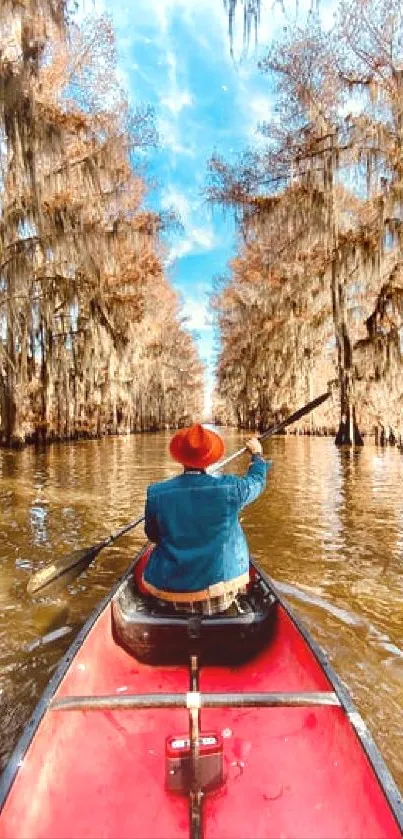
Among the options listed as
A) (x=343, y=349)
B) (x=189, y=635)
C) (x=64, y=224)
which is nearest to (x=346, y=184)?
(x=343, y=349)

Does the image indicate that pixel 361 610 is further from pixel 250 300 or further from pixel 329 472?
pixel 250 300

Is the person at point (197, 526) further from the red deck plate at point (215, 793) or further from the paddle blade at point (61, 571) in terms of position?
the paddle blade at point (61, 571)

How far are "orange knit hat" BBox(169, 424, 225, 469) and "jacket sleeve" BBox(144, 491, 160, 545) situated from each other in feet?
1.18

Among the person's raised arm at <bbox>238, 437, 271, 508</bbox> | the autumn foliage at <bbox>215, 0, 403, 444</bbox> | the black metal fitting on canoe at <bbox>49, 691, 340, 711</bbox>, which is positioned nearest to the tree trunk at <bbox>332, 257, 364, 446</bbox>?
the autumn foliage at <bbox>215, 0, 403, 444</bbox>

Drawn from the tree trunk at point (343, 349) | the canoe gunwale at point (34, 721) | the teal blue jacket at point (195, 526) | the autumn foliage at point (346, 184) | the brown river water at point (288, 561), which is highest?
the autumn foliage at point (346, 184)

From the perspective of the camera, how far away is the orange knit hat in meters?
3.62

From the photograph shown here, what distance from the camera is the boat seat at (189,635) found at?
3676mm

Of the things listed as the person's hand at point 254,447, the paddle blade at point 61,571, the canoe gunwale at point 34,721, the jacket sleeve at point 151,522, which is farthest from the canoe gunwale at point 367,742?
the paddle blade at point 61,571

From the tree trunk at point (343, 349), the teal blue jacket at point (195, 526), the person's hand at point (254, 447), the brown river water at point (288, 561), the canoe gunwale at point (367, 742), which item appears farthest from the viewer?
the tree trunk at point (343, 349)

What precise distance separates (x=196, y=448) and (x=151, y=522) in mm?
594

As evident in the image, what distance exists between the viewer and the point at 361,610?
516 cm

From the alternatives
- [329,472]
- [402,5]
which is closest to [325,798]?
[329,472]

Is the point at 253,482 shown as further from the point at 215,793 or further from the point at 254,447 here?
the point at 215,793

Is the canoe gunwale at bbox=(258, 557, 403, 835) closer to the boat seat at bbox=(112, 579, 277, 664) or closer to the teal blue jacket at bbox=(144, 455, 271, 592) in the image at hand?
the boat seat at bbox=(112, 579, 277, 664)
